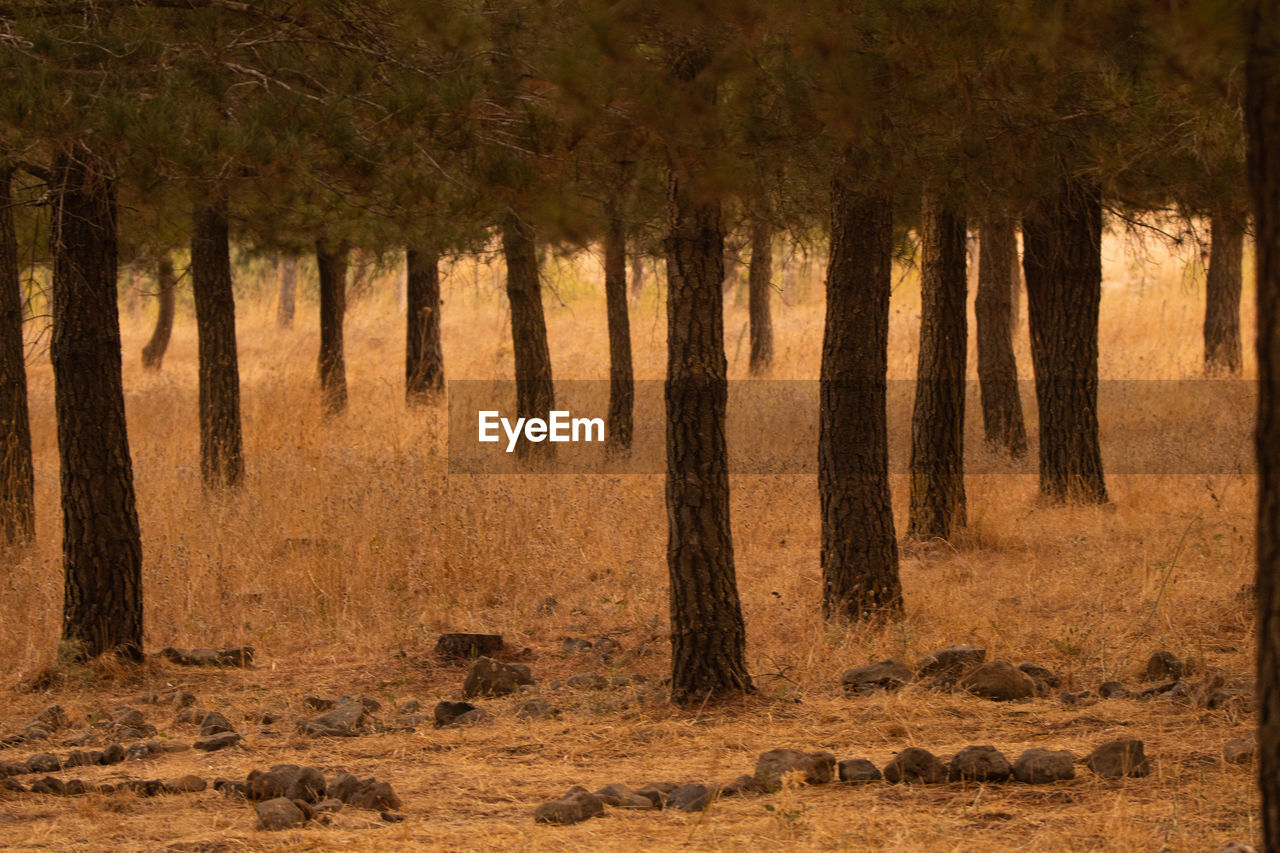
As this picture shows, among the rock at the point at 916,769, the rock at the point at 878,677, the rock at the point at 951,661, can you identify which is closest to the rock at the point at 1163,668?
the rock at the point at 951,661

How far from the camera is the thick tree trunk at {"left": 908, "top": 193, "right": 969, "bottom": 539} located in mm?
Answer: 9102

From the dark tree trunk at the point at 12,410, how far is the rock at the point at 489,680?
4704 mm

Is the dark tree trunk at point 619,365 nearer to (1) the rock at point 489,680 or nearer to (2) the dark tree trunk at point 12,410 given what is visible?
(2) the dark tree trunk at point 12,410

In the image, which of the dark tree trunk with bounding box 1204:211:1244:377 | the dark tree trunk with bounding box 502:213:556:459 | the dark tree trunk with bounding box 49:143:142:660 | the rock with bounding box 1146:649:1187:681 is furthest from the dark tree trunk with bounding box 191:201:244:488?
the dark tree trunk with bounding box 1204:211:1244:377

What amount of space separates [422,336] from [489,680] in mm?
12088

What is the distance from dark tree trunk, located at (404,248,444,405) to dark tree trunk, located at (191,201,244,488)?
5.60 metres

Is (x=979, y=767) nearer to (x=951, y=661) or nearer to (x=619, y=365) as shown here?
(x=951, y=661)

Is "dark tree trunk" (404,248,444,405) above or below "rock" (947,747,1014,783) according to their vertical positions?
above

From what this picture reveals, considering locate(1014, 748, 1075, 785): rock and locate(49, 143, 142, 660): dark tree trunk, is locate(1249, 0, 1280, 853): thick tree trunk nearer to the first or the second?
locate(1014, 748, 1075, 785): rock

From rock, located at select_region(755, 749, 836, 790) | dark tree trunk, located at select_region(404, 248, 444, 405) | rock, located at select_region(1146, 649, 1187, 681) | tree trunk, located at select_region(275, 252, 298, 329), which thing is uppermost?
tree trunk, located at select_region(275, 252, 298, 329)

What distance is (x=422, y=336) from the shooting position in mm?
17812

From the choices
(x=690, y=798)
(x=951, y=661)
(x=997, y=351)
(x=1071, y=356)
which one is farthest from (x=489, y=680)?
(x=997, y=351)

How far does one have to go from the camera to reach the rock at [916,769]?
4430mm

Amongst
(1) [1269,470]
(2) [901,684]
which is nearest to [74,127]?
(2) [901,684]
